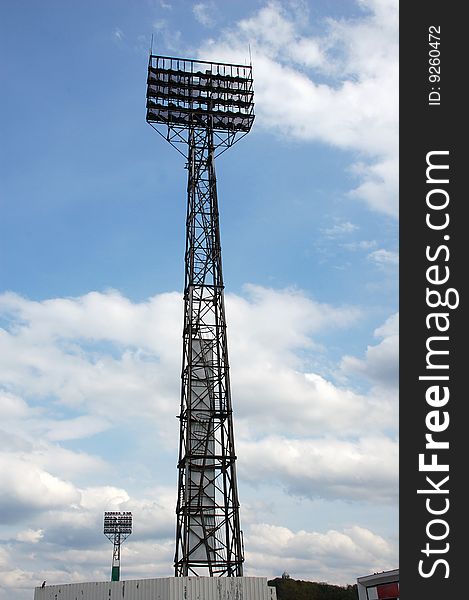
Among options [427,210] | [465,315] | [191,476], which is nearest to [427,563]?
[465,315]

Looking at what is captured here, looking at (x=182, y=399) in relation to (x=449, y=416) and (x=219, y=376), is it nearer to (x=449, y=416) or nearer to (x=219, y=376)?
(x=219, y=376)

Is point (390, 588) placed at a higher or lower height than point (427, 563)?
lower

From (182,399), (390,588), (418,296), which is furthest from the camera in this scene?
(182,399)

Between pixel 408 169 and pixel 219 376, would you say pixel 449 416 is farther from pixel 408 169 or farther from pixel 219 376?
pixel 219 376

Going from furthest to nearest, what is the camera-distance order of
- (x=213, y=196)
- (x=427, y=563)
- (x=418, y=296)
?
(x=213, y=196)
(x=418, y=296)
(x=427, y=563)

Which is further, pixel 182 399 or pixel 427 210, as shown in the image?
pixel 182 399

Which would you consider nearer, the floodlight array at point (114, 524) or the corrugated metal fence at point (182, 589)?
the corrugated metal fence at point (182, 589)

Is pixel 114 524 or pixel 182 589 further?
pixel 114 524

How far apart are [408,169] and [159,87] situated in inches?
1376

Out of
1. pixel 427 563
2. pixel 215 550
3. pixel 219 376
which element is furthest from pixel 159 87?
pixel 427 563

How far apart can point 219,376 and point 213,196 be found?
11.7 metres

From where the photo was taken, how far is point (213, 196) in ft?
155

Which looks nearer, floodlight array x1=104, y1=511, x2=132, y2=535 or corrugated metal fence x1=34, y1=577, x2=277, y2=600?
corrugated metal fence x1=34, y1=577, x2=277, y2=600

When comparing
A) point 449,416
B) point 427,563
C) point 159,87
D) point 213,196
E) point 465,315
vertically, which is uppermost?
point 159,87
